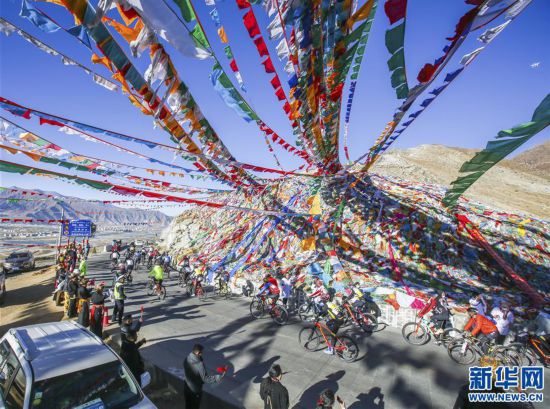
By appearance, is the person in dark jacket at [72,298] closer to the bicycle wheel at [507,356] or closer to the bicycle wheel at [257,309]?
the bicycle wheel at [257,309]

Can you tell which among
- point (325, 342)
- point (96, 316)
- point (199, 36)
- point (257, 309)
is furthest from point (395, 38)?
point (257, 309)

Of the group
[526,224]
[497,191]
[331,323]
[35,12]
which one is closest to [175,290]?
[331,323]

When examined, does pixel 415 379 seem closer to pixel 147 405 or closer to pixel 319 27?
pixel 147 405

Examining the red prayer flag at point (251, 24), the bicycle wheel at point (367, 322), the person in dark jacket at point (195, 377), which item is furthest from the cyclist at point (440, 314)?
the red prayer flag at point (251, 24)

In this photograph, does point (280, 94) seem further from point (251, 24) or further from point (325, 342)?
point (325, 342)

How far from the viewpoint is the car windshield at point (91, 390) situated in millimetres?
3926

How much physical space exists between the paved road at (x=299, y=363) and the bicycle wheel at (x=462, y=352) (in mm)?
245

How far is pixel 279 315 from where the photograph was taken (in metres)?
11.5

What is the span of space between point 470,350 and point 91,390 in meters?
9.89

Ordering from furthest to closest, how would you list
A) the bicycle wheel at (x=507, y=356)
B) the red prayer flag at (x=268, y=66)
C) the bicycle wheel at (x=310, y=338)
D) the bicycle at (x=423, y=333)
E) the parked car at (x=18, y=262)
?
the parked car at (x=18, y=262), the bicycle at (x=423, y=333), the bicycle wheel at (x=310, y=338), the bicycle wheel at (x=507, y=356), the red prayer flag at (x=268, y=66)

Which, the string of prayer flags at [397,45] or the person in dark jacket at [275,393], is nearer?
the string of prayer flags at [397,45]

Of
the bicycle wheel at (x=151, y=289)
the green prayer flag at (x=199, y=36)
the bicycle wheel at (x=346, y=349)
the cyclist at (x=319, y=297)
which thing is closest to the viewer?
the green prayer flag at (x=199, y=36)

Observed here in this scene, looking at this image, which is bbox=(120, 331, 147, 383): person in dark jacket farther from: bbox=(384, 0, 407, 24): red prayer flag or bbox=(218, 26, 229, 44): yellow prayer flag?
bbox=(384, 0, 407, 24): red prayer flag

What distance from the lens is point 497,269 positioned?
45.3 feet
